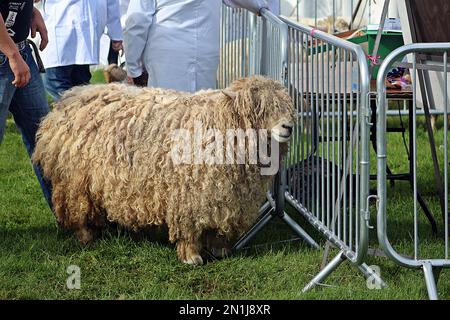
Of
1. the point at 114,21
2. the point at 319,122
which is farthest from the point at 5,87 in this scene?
the point at 114,21

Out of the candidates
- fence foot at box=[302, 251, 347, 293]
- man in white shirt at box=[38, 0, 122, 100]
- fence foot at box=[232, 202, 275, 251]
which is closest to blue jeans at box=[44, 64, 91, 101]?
man in white shirt at box=[38, 0, 122, 100]

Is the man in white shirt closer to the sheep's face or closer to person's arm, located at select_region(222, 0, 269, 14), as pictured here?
person's arm, located at select_region(222, 0, 269, 14)

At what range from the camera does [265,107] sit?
4.94m

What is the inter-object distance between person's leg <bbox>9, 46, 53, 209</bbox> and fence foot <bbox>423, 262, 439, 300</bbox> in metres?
2.76

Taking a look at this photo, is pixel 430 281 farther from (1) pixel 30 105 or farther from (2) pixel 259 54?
(1) pixel 30 105

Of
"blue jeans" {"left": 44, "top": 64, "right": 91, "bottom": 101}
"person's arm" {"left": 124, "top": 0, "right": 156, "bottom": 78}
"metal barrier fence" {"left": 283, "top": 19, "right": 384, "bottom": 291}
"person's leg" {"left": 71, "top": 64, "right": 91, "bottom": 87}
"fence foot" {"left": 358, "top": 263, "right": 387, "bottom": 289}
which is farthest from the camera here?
"person's leg" {"left": 71, "top": 64, "right": 91, "bottom": 87}

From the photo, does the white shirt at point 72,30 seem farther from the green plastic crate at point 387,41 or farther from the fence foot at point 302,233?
the fence foot at point 302,233

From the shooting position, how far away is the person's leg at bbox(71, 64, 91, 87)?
7.80 m

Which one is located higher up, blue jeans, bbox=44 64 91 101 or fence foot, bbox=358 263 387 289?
blue jeans, bbox=44 64 91 101

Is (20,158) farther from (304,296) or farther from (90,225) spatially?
(304,296)

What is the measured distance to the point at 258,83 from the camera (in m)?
5.00

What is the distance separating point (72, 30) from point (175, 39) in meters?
2.16

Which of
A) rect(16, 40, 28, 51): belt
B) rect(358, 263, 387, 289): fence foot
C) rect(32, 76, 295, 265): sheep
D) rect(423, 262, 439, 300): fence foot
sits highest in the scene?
rect(16, 40, 28, 51): belt

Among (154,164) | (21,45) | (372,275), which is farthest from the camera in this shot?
(21,45)
